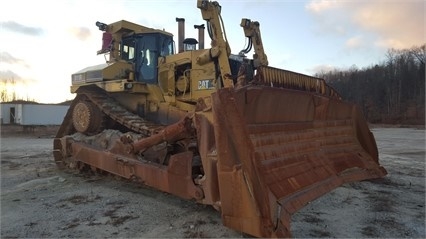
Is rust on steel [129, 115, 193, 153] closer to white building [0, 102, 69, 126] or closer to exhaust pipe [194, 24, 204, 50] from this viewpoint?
exhaust pipe [194, 24, 204, 50]

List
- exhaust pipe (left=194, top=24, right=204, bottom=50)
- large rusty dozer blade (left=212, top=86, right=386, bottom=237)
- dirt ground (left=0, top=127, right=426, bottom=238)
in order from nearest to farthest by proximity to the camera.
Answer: large rusty dozer blade (left=212, top=86, right=386, bottom=237)
dirt ground (left=0, top=127, right=426, bottom=238)
exhaust pipe (left=194, top=24, right=204, bottom=50)

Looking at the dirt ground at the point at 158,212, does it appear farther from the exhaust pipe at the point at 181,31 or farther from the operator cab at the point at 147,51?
the exhaust pipe at the point at 181,31

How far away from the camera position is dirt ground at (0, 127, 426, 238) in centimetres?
426

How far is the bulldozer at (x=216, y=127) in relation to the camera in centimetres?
397

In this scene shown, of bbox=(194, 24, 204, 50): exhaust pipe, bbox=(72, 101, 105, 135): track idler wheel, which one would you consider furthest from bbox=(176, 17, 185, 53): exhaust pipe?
bbox=(72, 101, 105, 135): track idler wheel

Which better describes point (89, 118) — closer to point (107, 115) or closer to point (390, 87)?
point (107, 115)

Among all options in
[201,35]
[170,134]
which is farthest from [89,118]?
[170,134]

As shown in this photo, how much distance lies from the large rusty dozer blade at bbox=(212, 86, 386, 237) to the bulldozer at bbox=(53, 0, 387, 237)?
14 mm

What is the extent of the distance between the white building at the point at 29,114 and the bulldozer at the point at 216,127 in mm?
23873

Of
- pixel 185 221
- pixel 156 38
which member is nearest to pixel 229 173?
pixel 185 221

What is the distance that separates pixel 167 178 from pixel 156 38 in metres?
3.83

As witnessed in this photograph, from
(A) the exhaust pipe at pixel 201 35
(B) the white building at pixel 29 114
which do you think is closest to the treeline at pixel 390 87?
(B) the white building at pixel 29 114

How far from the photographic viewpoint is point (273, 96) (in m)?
4.72

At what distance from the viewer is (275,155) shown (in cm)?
459
